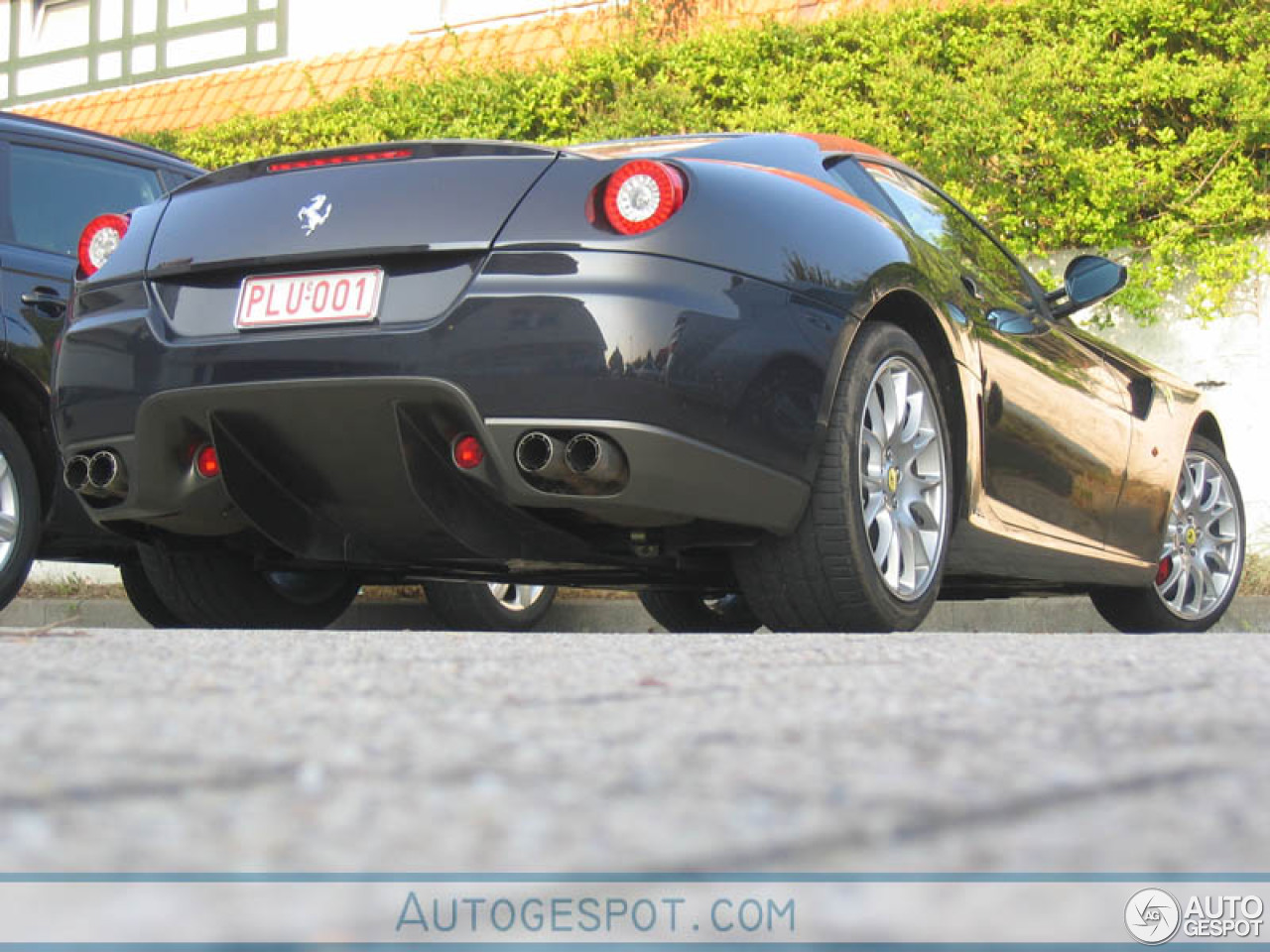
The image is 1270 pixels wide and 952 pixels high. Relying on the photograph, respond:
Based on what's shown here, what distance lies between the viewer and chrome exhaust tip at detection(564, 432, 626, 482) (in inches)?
138

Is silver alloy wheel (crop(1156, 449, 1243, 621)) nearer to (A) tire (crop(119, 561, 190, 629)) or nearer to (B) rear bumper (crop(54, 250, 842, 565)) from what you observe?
(B) rear bumper (crop(54, 250, 842, 565))

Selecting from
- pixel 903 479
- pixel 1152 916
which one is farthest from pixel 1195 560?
pixel 1152 916

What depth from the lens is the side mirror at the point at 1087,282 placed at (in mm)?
5484

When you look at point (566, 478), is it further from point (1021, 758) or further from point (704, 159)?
point (1021, 758)

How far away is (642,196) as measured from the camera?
362 centimetres

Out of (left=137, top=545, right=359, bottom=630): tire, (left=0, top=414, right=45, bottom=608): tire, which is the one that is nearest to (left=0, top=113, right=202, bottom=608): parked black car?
(left=0, top=414, right=45, bottom=608): tire

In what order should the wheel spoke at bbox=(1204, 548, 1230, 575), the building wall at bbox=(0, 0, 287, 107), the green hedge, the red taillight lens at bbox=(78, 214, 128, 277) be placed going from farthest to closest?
1. the building wall at bbox=(0, 0, 287, 107)
2. the green hedge
3. the wheel spoke at bbox=(1204, 548, 1230, 575)
4. the red taillight lens at bbox=(78, 214, 128, 277)

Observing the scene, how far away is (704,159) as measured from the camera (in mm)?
3947

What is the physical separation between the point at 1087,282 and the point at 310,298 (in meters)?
2.85

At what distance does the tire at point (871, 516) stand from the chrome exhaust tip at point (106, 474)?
148 cm

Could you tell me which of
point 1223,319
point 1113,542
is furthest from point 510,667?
point 1223,319

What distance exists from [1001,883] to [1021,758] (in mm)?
505

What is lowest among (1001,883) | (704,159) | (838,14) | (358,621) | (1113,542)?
(358,621)

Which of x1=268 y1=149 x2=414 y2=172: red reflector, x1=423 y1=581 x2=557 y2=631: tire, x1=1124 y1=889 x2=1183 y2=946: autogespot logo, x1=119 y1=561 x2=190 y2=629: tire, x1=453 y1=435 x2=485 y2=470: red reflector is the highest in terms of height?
x1=268 y1=149 x2=414 y2=172: red reflector
